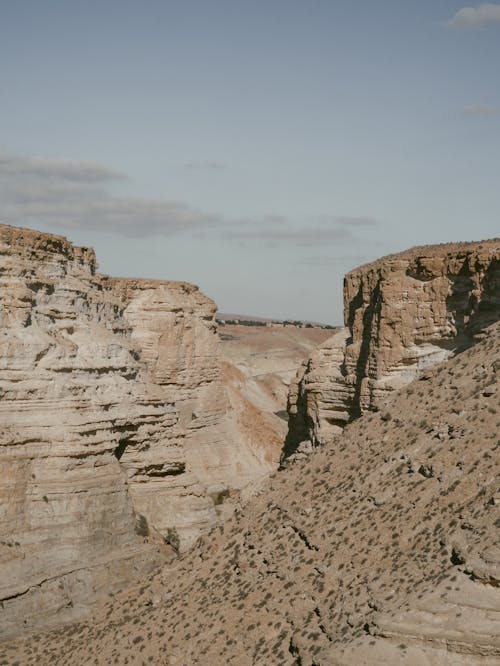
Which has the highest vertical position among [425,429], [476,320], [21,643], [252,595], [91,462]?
[476,320]

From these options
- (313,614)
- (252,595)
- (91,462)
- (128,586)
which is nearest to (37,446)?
(91,462)

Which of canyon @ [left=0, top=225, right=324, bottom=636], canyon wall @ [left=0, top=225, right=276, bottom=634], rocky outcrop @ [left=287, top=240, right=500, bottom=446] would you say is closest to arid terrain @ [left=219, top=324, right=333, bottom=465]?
rocky outcrop @ [left=287, top=240, right=500, bottom=446]

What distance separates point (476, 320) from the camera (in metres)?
29.5

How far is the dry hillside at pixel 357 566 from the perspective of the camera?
16.1 m

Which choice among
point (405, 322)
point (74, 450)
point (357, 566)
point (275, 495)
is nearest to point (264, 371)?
point (405, 322)

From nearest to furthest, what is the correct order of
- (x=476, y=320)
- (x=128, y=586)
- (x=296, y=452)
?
(x=128, y=586) < (x=476, y=320) < (x=296, y=452)

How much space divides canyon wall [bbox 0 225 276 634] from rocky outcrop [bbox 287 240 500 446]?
6.46 m

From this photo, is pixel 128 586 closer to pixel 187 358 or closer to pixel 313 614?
pixel 313 614

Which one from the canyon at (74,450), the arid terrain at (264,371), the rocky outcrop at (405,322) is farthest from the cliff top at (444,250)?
the arid terrain at (264,371)

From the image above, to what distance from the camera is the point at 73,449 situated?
28359mm

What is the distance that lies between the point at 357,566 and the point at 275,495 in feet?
20.2

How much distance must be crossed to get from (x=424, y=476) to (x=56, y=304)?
15.2 metres

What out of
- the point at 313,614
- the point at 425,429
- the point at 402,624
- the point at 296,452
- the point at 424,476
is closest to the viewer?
the point at 402,624

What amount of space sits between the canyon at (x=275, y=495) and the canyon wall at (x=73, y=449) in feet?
0.20
